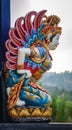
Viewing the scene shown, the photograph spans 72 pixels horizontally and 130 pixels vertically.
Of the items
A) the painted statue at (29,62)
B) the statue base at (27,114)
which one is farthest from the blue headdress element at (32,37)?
the statue base at (27,114)

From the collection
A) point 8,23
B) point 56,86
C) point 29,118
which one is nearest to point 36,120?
point 29,118

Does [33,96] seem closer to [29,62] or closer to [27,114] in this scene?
[27,114]

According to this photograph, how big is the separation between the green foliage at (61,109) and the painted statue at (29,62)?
926 millimetres

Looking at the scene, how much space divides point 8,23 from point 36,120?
855mm

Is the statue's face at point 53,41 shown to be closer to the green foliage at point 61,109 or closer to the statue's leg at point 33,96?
the statue's leg at point 33,96

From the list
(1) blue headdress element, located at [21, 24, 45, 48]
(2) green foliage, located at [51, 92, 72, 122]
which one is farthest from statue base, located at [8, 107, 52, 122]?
(2) green foliage, located at [51, 92, 72, 122]

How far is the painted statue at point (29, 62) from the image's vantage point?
11.5 ft

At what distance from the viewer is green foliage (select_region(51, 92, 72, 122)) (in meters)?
4.48

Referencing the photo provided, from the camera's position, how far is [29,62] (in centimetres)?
357

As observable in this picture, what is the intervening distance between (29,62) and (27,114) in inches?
15.2

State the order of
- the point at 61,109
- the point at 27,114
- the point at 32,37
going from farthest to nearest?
the point at 61,109
the point at 32,37
the point at 27,114

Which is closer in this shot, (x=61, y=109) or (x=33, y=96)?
(x=33, y=96)

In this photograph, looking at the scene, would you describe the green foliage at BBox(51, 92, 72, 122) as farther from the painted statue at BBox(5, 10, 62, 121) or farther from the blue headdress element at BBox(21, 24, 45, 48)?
the blue headdress element at BBox(21, 24, 45, 48)

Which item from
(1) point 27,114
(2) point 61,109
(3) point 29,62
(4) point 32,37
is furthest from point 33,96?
(2) point 61,109
